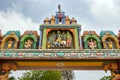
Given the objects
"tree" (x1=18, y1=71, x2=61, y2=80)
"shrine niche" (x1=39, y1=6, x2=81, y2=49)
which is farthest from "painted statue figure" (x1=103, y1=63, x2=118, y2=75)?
"tree" (x1=18, y1=71, x2=61, y2=80)

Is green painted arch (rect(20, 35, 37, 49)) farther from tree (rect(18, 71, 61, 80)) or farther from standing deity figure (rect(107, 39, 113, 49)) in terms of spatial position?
tree (rect(18, 71, 61, 80))

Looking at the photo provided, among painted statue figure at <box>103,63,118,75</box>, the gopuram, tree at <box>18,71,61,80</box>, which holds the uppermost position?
the gopuram

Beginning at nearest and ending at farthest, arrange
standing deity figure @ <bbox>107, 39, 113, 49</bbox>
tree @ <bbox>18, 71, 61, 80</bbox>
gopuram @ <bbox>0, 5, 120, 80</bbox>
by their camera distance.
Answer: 1. gopuram @ <bbox>0, 5, 120, 80</bbox>
2. standing deity figure @ <bbox>107, 39, 113, 49</bbox>
3. tree @ <bbox>18, 71, 61, 80</bbox>

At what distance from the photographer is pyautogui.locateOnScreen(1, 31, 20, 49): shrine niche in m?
8.73

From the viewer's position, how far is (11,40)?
29.6ft

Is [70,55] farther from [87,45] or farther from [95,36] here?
[95,36]

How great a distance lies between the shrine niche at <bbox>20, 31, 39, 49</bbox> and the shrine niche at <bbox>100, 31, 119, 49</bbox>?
10.4 feet

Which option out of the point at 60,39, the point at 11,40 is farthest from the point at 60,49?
the point at 11,40

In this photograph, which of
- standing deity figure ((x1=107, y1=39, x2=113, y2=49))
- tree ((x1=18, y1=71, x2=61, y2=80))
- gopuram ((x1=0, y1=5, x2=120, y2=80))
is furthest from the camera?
tree ((x1=18, y1=71, x2=61, y2=80))

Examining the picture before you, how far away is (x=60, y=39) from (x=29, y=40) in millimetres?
1478

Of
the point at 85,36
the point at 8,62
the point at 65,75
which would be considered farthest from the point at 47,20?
the point at 65,75

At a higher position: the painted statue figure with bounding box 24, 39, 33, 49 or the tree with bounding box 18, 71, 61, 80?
the painted statue figure with bounding box 24, 39, 33, 49

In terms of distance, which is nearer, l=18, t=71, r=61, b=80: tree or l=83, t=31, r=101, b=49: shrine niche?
l=83, t=31, r=101, b=49: shrine niche

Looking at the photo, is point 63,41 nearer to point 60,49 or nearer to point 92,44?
point 60,49
